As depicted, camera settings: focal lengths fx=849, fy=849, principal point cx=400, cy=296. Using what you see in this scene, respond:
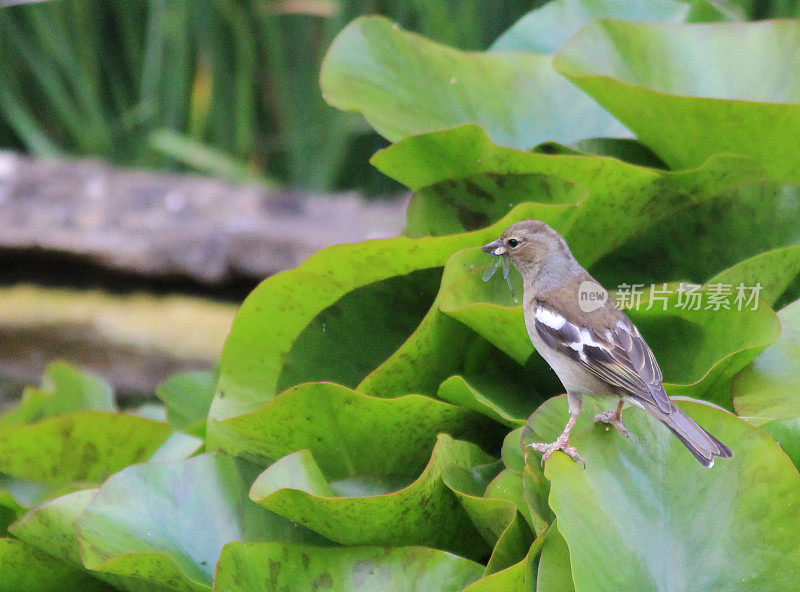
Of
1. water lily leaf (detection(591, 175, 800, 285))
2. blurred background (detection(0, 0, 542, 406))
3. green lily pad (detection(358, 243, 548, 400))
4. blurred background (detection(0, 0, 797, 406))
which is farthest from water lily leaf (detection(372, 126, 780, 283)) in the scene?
blurred background (detection(0, 0, 542, 406))

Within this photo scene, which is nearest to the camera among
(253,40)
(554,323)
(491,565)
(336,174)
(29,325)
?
(491,565)

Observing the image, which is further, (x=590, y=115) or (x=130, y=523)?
(x=590, y=115)

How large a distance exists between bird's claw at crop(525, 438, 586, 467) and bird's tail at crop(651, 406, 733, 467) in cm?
10

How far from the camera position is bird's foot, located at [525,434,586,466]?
2.81ft

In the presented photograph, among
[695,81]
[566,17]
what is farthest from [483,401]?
[566,17]

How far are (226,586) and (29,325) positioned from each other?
2575mm

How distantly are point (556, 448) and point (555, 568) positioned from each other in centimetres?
14

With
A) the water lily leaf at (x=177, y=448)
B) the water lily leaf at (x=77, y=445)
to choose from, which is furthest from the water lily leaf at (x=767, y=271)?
the water lily leaf at (x=77, y=445)

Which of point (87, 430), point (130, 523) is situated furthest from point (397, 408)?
point (87, 430)

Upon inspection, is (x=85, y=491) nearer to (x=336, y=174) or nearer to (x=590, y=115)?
(x=590, y=115)

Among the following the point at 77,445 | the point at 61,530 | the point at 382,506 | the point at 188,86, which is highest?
the point at 382,506

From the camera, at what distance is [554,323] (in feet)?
A: 3.48

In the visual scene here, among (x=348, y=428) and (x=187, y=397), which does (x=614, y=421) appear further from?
(x=187, y=397)

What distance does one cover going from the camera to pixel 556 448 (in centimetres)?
88
